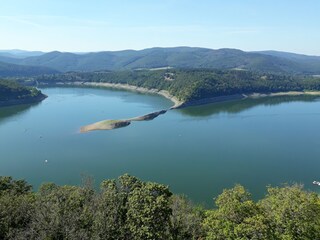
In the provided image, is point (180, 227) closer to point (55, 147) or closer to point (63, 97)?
point (55, 147)

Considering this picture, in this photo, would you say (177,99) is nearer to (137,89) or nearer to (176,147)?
(137,89)

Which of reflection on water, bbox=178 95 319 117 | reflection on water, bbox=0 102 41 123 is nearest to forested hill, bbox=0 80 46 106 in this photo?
reflection on water, bbox=0 102 41 123

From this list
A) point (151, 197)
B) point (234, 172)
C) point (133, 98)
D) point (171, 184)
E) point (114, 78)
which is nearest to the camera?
point (151, 197)

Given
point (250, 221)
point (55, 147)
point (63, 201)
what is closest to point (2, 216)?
point (63, 201)

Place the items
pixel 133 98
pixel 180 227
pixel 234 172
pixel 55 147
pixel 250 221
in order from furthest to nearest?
pixel 133 98 < pixel 55 147 < pixel 234 172 < pixel 180 227 < pixel 250 221

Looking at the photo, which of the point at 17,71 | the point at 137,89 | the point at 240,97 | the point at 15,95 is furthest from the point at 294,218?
the point at 17,71
